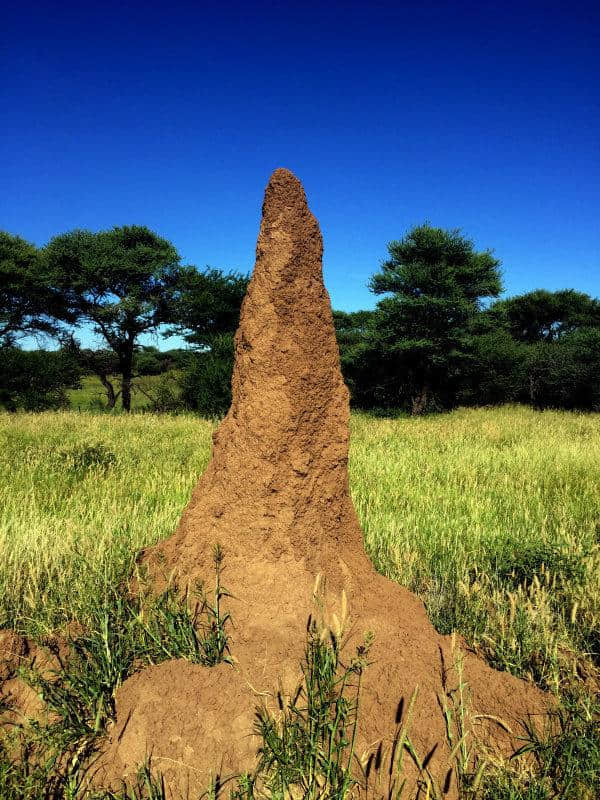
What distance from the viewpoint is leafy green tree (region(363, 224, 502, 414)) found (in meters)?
22.3

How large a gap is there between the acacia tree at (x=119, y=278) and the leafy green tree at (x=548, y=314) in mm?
23255

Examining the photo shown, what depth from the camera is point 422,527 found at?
5.21 m

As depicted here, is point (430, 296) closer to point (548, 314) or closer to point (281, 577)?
point (548, 314)

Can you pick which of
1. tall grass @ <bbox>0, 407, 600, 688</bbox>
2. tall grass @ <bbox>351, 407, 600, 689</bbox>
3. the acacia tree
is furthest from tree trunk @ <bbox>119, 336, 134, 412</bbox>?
tall grass @ <bbox>351, 407, 600, 689</bbox>

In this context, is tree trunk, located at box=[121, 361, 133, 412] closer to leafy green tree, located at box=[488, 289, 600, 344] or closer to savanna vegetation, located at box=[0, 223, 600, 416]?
savanna vegetation, located at box=[0, 223, 600, 416]

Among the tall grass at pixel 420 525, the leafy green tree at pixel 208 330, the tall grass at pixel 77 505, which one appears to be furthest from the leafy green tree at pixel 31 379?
the tall grass at pixel 420 525

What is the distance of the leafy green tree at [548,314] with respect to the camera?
3366 centimetres

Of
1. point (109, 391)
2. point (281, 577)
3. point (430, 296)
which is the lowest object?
Answer: point (281, 577)

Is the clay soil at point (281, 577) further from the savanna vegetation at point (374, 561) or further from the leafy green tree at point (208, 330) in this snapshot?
the leafy green tree at point (208, 330)

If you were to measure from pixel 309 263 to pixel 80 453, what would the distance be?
6808 millimetres

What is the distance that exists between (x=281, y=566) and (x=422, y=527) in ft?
9.57

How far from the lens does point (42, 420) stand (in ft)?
43.5

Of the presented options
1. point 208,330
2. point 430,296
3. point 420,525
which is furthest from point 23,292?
point 420,525

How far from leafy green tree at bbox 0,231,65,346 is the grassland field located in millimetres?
16812
